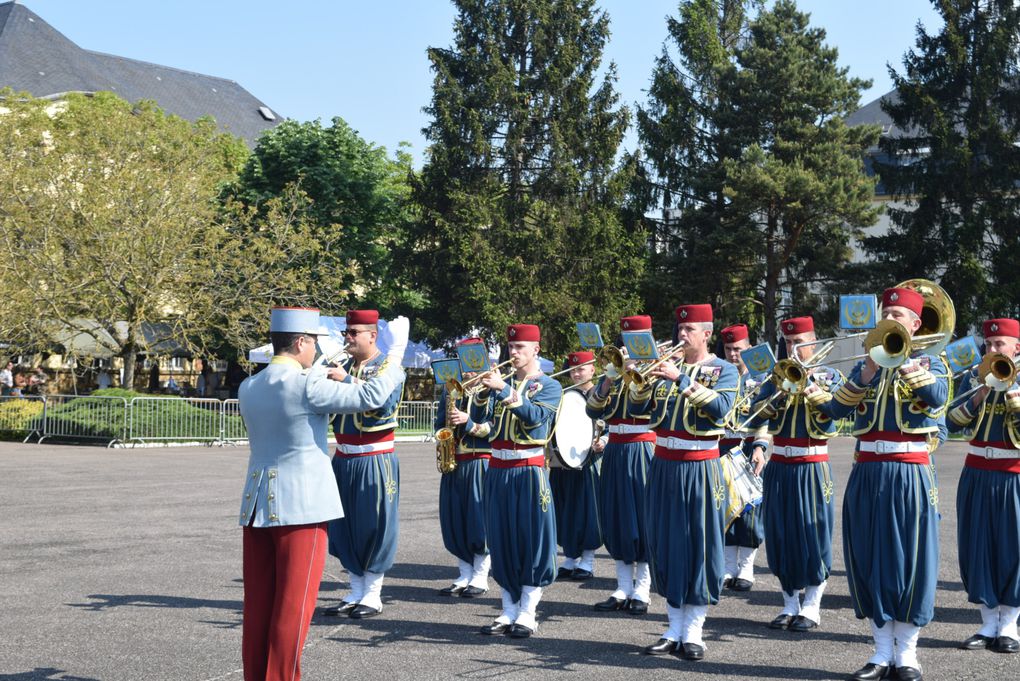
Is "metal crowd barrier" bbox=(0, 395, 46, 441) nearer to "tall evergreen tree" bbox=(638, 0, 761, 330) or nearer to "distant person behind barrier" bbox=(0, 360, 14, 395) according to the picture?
"distant person behind barrier" bbox=(0, 360, 14, 395)

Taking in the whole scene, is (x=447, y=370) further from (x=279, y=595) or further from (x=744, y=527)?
(x=279, y=595)

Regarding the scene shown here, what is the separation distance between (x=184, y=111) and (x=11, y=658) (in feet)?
249

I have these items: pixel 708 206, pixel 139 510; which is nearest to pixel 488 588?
pixel 139 510

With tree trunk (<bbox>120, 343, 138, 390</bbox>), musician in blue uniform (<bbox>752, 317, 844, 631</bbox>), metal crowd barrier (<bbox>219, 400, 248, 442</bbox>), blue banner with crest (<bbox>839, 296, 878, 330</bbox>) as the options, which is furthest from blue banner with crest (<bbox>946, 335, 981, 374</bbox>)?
tree trunk (<bbox>120, 343, 138, 390</bbox>)

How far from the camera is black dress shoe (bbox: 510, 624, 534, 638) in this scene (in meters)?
8.29

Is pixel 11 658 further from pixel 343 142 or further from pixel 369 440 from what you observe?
pixel 343 142

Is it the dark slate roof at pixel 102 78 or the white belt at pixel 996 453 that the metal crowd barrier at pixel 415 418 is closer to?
the white belt at pixel 996 453

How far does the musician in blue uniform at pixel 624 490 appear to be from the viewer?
9367mm

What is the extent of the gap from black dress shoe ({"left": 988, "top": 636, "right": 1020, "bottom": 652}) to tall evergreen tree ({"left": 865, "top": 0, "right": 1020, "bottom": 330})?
3265cm

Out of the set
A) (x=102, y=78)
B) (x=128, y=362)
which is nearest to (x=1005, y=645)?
(x=128, y=362)

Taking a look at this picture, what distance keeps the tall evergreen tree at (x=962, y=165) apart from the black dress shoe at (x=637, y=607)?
3237 centimetres

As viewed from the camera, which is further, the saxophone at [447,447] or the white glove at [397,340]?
the saxophone at [447,447]

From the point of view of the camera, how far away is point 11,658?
7.36 m

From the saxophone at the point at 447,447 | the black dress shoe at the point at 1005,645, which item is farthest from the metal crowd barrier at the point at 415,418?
the black dress shoe at the point at 1005,645
